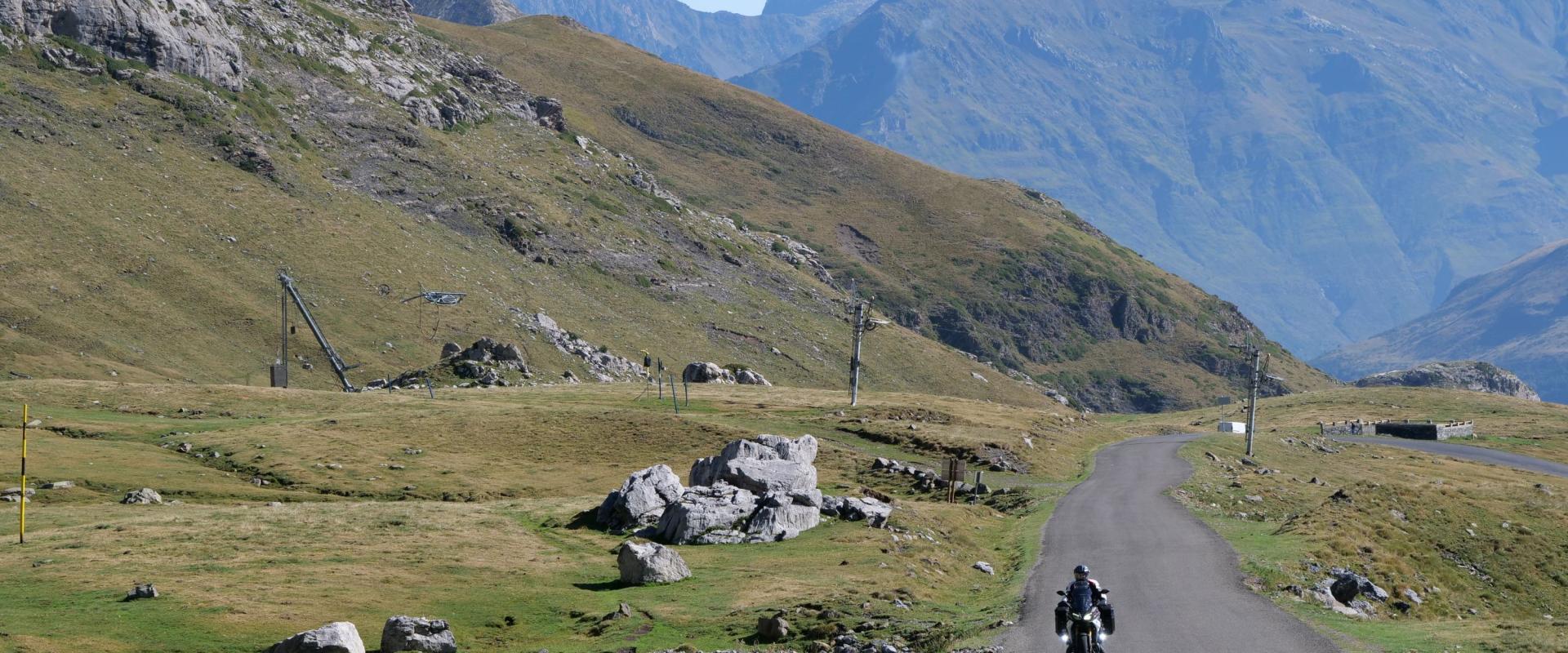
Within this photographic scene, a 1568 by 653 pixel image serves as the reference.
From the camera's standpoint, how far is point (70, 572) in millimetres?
46875

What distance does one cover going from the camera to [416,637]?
38.0 metres

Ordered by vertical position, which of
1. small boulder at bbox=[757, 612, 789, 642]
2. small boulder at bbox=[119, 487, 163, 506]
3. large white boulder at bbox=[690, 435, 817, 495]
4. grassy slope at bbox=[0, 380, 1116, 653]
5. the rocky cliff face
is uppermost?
the rocky cliff face

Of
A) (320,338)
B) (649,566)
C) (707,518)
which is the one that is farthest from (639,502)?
(320,338)

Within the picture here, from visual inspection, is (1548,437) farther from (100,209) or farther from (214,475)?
(100,209)

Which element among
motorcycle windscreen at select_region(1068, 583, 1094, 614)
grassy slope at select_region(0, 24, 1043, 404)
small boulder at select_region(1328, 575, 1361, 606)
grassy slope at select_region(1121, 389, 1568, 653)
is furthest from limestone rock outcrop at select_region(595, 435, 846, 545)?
grassy slope at select_region(0, 24, 1043, 404)

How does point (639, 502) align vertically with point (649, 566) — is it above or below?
above

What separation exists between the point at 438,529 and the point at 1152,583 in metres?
30.5

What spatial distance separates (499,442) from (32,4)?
12818 cm

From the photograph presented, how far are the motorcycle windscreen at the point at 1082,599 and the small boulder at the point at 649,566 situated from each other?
793 inches

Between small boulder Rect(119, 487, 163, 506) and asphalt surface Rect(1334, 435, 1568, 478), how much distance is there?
338 feet

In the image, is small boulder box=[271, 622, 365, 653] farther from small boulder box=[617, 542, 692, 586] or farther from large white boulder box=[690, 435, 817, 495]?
large white boulder box=[690, 435, 817, 495]

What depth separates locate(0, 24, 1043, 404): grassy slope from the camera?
131 meters

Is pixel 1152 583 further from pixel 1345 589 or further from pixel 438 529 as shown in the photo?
pixel 438 529

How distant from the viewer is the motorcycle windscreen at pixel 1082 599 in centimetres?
3062
